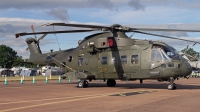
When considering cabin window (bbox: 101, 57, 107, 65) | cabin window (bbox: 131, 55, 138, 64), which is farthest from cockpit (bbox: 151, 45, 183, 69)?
cabin window (bbox: 101, 57, 107, 65)

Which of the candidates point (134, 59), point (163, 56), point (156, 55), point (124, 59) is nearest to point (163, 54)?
point (163, 56)

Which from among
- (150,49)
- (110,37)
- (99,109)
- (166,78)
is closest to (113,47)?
(110,37)

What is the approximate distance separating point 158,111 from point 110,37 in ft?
39.3

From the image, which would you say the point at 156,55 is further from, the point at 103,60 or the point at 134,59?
the point at 103,60

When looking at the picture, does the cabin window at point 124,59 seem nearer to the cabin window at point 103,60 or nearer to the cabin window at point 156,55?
the cabin window at point 103,60

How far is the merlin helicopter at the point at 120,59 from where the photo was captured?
19938mm

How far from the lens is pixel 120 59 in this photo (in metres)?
21.9

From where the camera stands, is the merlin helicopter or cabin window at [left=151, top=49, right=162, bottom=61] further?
cabin window at [left=151, top=49, right=162, bottom=61]

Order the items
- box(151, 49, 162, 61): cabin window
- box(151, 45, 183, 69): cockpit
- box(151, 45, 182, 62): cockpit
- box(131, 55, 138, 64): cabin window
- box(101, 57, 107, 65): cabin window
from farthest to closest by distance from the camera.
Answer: box(101, 57, 107, 65): cabin window, box(131, 55, 138, 64): cabin window, box(151, 49, 162, 61): cabin window, box(151, 45, 182, 62): cockpit, box(151, 45, 183, 69): cockpit

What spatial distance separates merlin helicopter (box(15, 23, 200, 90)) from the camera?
1994 centimetres

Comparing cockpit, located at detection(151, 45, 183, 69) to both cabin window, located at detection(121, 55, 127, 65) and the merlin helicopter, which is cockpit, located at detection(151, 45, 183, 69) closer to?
the merlin helicopter

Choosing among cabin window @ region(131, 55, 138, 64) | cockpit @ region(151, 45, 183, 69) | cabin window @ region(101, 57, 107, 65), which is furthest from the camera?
cabin window @ region(101, 57, 107, 65)

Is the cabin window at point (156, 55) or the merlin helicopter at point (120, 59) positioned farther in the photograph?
the cabin window at point (156, 55)

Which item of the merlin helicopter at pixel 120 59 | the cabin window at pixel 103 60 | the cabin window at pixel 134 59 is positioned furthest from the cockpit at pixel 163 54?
the cabin window at pixel 103 60
